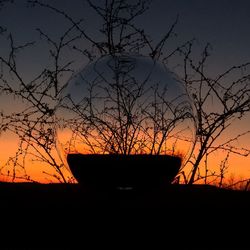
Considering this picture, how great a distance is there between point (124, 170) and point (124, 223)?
0.43 metres

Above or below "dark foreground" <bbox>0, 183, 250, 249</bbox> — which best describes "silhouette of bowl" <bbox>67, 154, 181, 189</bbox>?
above

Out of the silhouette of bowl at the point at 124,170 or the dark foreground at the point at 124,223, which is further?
the silhouette of bowl at the point at 124,170

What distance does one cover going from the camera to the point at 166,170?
218cm

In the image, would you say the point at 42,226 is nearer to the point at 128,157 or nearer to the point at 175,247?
the point at 175,247

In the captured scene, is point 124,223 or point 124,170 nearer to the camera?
point 124,223

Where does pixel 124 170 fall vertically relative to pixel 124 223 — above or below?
above

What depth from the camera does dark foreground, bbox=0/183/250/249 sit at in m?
1.61

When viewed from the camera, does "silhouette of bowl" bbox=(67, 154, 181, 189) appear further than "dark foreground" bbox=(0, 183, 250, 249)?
Yes

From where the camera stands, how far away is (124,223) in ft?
5.49

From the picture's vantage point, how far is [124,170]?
2078mm

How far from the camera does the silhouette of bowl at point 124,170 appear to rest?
2074mm

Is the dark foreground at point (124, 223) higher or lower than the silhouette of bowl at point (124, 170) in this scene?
lower

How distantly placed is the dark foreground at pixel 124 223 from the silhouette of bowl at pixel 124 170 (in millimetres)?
139

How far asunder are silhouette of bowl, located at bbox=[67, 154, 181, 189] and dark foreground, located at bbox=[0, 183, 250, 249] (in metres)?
0.14
